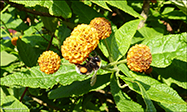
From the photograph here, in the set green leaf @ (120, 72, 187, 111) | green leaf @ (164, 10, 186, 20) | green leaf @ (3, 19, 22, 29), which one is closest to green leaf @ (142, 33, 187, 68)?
green leaf @ (120, 72, 187, 111)

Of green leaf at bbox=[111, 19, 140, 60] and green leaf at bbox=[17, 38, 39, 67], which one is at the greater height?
green leaf at bbox=[111, 19, 140, 60]

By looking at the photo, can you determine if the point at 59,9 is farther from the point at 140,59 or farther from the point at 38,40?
the point at 38,40

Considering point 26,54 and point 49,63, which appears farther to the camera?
point 26,54

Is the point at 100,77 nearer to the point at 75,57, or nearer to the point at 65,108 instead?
the point at 75,57

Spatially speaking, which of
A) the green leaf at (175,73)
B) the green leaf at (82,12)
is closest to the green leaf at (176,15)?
the green leaf at (175,73)

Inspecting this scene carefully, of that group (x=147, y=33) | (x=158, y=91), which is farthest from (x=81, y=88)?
(x=147, y=33)

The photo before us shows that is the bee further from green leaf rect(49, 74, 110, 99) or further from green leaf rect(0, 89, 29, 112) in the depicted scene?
green leaf rect(0, 89, 29, 112)
